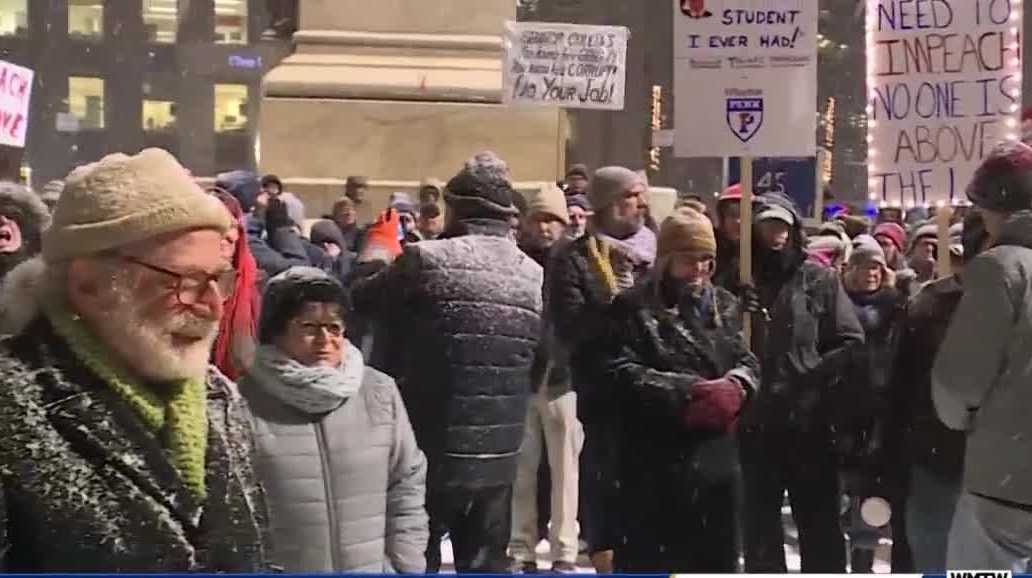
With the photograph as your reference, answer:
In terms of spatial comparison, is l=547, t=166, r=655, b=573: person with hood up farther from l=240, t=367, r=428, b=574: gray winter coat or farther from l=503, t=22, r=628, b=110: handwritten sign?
l=503, t=22, r=628, b=110: handwritten sign

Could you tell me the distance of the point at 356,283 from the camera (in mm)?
5430

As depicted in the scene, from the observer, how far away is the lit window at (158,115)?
47.3 meters

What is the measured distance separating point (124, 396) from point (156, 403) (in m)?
0.06

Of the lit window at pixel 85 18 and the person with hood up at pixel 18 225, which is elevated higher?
the lit window at pixel 85 18

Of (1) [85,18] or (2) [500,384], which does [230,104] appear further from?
(2) [500,384]

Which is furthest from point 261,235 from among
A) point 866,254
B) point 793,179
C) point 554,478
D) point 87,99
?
point 87,99

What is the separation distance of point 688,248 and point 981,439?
1311 millimetres

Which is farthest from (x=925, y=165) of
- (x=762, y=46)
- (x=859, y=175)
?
(x=859, y=175)

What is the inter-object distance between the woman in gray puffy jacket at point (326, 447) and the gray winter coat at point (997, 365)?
1.44m

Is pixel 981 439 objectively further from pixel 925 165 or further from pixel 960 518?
pixel 925 165

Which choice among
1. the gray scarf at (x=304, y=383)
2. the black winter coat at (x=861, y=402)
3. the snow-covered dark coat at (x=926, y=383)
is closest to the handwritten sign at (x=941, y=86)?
the black winter coat at (x=861, y=402)

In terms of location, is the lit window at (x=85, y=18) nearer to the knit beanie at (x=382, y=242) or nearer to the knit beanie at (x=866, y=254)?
the knit beanie at (x=382, y=242)

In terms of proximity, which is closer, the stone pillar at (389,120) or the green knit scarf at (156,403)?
the green knit scarf at (156,403)

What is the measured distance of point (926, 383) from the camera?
5.51m
